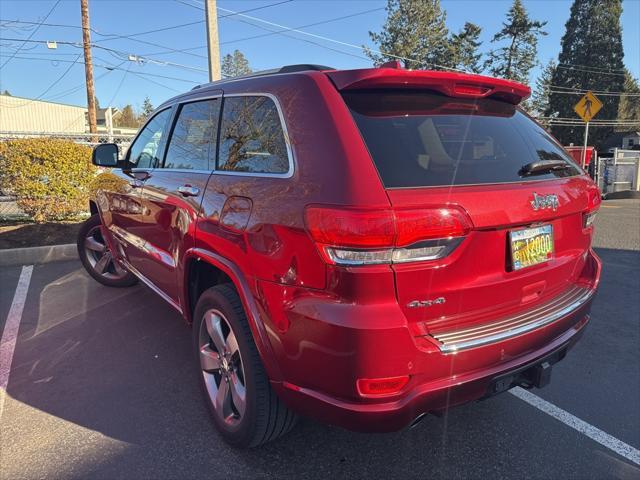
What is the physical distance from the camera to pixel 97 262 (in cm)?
526

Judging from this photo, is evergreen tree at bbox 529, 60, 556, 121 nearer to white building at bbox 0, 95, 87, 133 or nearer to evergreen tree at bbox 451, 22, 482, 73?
evergreen tree at bbox 451, 22, 482, 73

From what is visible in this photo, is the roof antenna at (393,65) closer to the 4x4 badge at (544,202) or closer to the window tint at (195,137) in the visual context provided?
the 4x4 badge at (544,202)

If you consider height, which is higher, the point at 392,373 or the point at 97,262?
the point at 392,373

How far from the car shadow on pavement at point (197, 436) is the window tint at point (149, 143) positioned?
147 cm

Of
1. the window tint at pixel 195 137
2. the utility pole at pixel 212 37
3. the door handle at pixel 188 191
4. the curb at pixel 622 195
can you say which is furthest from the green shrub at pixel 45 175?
the curb at pixel 622 195

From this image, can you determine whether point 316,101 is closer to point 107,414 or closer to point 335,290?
point 335,290

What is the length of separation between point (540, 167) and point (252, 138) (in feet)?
4.69

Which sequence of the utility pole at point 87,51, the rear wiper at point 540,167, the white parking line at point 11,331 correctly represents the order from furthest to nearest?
the utility pole at point 87,51, the white parking line at point 11,331, the rear wiper at point 540,167

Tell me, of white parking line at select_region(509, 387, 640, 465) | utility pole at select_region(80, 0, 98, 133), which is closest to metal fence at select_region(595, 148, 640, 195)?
white parking line at select_region(509, 387, 640, 465)

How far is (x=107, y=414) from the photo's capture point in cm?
280

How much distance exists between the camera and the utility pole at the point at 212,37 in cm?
989

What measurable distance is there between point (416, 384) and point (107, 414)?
197 cm

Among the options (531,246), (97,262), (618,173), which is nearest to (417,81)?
(531,246)

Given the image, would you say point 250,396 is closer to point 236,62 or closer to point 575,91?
point 575,91
